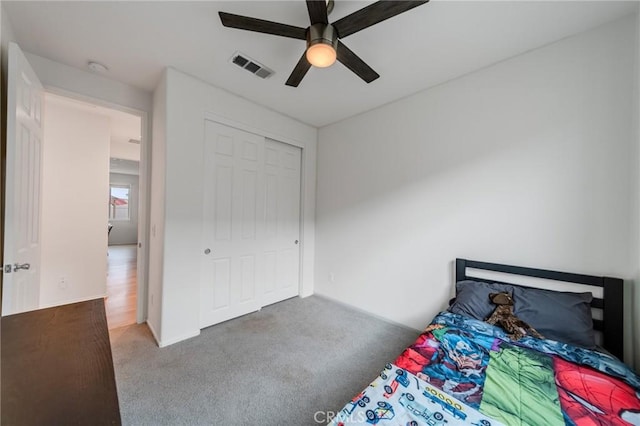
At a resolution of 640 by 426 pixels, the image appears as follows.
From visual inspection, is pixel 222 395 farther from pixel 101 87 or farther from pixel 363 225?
pixel 101 87

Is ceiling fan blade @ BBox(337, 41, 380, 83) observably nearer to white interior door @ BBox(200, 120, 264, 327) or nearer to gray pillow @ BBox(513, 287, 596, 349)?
white interior door @ BBox(200, 120, 264, 327)

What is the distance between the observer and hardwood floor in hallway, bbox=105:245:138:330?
9.13 feet

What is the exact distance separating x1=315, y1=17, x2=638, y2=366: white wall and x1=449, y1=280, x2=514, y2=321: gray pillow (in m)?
0.29

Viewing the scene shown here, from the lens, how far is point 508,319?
171 centimetres

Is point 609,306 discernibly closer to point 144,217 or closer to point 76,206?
point 144,217

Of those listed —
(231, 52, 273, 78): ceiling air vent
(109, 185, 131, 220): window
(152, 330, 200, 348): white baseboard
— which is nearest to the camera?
(231, 52, 273, 78): ceiling air vent

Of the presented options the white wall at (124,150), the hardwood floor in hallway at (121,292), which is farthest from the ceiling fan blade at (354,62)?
the white wall at (124,150)

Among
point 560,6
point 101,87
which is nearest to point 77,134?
point 101,87

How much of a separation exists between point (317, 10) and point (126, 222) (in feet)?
32.5

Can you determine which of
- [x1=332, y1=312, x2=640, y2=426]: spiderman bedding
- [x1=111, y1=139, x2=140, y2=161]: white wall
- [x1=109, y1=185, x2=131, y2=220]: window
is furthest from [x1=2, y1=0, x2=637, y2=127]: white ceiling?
[x1=109, y1=185, x2=131, y2=220]: window

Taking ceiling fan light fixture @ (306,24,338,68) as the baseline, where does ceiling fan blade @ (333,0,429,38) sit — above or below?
above

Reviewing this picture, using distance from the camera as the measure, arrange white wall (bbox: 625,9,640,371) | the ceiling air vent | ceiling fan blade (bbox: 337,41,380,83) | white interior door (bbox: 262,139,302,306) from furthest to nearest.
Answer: white interior door (bbox: 262,139,302,306)
the ceiling air vent
ceiling fan blade (bbox: 337,41,380,83)
white wall (bbox: 625,9,640,371)

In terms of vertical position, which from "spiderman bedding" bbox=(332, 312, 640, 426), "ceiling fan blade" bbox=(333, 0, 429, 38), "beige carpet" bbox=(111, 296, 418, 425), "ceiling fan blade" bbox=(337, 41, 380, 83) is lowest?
"beige carpet" bbox=(111, 296, 418, 425)

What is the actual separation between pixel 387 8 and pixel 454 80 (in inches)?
58.9
